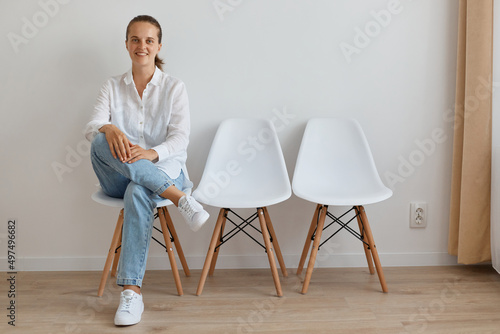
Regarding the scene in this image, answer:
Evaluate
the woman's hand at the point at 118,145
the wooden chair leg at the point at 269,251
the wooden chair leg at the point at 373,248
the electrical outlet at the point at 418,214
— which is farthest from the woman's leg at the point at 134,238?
the electrical outlet at the point at 418,214

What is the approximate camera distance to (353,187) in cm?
222

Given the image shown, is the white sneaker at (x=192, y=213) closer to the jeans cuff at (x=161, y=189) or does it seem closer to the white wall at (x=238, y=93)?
the jeans cuff at (x=161, y=189)

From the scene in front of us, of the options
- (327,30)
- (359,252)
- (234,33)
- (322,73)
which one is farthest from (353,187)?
(234,33)

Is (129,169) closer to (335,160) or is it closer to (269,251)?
(269,251)

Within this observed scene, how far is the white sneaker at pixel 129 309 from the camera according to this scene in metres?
1.77

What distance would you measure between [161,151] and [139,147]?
0.30 feet

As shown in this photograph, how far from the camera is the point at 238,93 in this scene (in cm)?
234

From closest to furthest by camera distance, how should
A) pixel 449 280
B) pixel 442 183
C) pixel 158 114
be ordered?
pixel 158 114 → pixel 449 280 → pixel 442 183

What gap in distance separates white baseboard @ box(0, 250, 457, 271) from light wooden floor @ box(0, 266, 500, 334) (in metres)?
0.05

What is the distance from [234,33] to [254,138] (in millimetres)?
502

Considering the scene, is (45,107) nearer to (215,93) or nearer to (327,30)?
(215,93)

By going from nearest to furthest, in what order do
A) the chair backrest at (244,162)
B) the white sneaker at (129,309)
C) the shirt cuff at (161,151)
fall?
the white sneaker at (129,309) < the shirt cuff at (161,151) < the chair backrest at (244,162)

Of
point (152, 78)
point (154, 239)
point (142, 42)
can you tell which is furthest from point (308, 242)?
point (142, 42)

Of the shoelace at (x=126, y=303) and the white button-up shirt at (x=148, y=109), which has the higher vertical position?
the white button-up shirt at (x=148, y=109)
